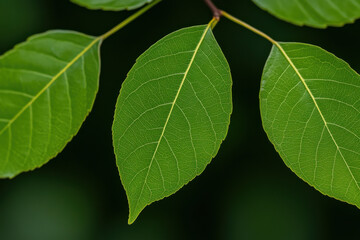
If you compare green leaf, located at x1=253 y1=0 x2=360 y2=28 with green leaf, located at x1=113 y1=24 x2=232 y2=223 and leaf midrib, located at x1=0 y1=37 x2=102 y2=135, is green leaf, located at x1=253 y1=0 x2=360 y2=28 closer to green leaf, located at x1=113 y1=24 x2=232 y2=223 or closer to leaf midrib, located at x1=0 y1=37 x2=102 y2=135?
green leaf, located at x1=113 y1=24 x2=232 y2=223

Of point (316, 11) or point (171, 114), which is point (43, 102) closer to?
point (171, 114)

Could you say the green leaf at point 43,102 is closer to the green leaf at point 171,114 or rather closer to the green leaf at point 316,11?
the green leaf at point 171,114

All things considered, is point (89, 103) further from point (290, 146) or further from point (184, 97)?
point (290, 146)

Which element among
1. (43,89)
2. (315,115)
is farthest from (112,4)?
(315,115)

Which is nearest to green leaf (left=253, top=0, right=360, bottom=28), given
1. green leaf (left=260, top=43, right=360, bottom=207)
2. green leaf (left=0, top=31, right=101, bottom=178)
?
green leaf (left=260, top=43, right=360, bottom=207)

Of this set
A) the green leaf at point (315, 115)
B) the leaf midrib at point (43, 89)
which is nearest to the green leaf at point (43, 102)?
the leaf midrib at point (43, 89)

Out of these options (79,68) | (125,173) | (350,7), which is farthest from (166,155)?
(350,7)
